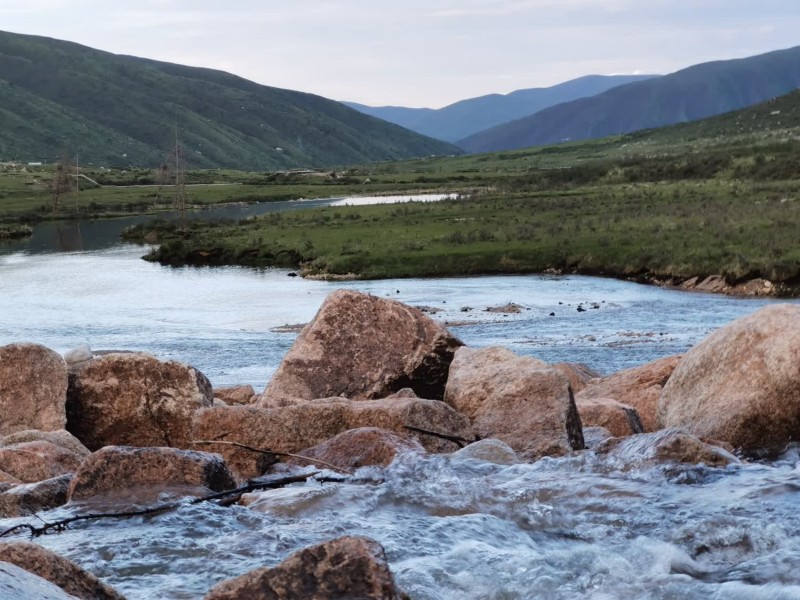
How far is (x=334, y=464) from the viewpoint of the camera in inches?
483

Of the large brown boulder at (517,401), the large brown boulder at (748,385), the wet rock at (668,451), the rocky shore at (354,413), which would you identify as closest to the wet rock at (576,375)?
the rocky shore at (354,413)

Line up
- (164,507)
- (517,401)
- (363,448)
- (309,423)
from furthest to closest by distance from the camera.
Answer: (517,401) → (309,423) → (363,448) → (164,507)

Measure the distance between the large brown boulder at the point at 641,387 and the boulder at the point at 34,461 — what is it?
27.5 ft

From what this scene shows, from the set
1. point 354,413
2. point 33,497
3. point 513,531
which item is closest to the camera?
point 513,531

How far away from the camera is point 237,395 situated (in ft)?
63.7

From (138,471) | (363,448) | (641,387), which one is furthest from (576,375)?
(138,471)

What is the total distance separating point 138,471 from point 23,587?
5173mm

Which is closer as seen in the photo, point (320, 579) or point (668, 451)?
point (320, 579)

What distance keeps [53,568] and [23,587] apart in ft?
4.49

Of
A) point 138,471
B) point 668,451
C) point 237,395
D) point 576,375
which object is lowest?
point 576,375

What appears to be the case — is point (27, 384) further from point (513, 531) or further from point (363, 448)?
point (513, 531)

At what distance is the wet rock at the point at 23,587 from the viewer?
5438 mm

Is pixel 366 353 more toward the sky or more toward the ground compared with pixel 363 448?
more toward the sky

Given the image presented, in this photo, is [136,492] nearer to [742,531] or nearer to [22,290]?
[742,531]
